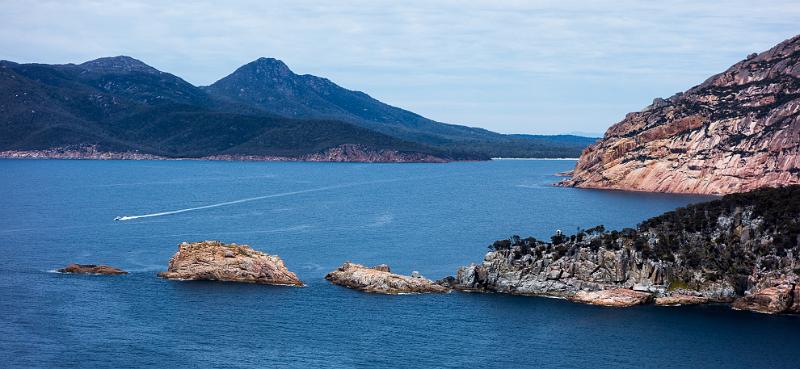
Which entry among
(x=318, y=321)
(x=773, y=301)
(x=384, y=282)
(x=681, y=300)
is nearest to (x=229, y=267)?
(x=384, y=282)

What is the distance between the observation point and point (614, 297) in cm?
9125

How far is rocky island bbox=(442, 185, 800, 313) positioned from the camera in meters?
90.4

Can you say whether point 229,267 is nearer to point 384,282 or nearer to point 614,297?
point 384,282

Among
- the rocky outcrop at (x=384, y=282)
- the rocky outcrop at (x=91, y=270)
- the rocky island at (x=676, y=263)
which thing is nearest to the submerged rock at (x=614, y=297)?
the rocky island at (x=676, y=263)

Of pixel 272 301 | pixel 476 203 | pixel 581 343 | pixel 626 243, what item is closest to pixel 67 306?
pixel 272 301

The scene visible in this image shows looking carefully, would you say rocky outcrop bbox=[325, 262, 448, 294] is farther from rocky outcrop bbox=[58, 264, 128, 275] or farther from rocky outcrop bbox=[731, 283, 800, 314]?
rocky outcrop bbox=[731, 283, 800, 314]

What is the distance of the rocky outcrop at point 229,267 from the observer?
3920 inches

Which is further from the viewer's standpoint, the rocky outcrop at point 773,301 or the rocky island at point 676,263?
the rocky island at point 676,263

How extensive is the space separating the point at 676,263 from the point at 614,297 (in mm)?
6914

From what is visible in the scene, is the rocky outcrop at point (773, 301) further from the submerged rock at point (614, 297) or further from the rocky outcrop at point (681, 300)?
the submerged rock at point (614, 297)

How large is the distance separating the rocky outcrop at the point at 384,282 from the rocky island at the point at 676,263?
293 centimetres

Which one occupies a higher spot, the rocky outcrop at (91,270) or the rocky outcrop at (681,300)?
the rocky outcrop at (681,300)

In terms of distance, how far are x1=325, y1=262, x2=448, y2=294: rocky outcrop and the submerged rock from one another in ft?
41.3

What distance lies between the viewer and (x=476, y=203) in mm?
188625
